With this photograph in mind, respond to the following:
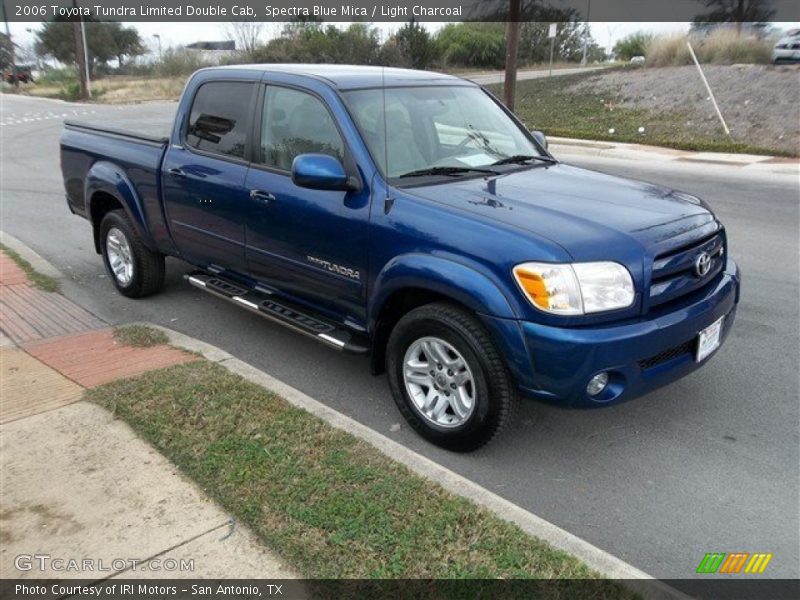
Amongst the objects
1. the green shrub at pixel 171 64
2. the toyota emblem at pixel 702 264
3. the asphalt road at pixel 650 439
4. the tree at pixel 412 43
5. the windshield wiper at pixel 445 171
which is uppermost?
the green shrub at pixel 171 64

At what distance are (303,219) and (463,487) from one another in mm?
1855

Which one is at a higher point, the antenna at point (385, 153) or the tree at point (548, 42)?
the tree at point (548, 42)

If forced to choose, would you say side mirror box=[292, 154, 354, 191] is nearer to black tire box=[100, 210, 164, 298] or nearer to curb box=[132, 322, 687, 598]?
curb box=[132, 322, 687, 598]

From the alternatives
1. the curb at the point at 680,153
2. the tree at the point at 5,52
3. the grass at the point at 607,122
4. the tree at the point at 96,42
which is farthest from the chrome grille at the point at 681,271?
the tree at the point at 5,52

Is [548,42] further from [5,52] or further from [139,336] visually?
[5,52]

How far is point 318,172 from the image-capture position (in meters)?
3.71

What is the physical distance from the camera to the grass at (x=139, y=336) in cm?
498

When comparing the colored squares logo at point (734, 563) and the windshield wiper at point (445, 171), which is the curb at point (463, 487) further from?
the windshield wiper at point (445, 171)

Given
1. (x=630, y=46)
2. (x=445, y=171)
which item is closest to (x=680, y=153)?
(x=445, y=171)

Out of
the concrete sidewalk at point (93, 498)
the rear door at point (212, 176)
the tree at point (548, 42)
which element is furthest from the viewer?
the tree at point (548, 42)

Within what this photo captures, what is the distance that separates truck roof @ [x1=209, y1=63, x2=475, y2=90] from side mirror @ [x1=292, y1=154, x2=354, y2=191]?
64 cm

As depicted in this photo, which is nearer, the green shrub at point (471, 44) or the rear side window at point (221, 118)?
the rear side window at point (221, 118)

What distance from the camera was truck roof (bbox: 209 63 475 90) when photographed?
167 inches

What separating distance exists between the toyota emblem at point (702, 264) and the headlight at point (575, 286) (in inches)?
21.4
